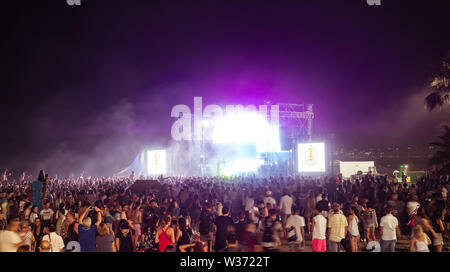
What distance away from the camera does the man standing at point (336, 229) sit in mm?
7773

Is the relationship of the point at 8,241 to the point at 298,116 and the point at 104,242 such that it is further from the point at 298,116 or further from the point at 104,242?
the point at 298,116

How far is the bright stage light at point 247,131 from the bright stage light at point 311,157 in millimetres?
5202

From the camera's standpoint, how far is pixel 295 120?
33.6m

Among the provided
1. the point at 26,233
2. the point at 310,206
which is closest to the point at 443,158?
the point at 310,206

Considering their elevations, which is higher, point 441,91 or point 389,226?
point 441,91

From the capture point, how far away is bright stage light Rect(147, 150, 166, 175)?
37781mm

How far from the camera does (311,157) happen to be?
2823 centimetres

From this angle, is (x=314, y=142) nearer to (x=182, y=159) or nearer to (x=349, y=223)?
(x=182, y=159)

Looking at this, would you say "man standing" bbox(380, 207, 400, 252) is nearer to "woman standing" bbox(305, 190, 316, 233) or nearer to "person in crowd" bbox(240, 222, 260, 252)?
"person in crowd" bbox(240, 222, 260, 252)

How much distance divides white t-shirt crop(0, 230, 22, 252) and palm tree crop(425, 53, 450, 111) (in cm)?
1753

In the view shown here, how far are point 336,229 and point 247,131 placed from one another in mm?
28977

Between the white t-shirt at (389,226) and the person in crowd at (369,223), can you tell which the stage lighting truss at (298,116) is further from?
the white t-shirt at (389,226)

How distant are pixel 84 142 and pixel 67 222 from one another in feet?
116
